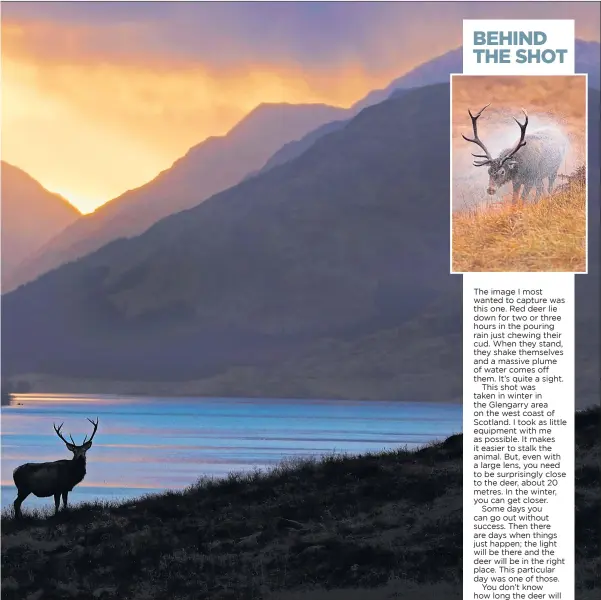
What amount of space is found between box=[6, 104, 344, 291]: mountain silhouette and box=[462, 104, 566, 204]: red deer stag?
2708 mm

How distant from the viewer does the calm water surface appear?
13.4m

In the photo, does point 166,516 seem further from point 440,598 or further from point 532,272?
point 532,272

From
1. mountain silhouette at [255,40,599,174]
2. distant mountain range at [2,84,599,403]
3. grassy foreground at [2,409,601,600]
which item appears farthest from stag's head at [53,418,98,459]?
mountain silhouette at [255,40,599,174]

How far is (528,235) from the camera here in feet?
42.4

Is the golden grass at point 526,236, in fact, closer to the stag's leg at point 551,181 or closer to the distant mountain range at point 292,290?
the stag's leg at point 551,181

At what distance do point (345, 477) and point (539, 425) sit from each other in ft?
8.07

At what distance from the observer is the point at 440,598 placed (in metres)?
11.9

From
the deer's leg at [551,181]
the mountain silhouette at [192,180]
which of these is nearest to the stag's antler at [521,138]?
the deer's leg at [551,181]

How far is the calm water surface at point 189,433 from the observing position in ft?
43.9

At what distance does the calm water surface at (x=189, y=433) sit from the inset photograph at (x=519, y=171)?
7.54 feet

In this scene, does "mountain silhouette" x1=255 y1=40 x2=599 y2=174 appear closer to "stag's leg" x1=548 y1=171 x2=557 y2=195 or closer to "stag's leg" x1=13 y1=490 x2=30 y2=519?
"stag's leg" x1=548 y1=171 x2=557 y2=195

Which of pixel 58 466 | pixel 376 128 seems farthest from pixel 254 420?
pixel 376 128

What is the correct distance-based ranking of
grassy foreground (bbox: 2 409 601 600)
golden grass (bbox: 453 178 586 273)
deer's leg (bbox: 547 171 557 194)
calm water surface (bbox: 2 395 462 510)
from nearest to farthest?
1. grassy foreground (bbox: 2 409 601 600)
2. golden grass (bbox: 453 178 586 273)
3. deer's leg (bbox: 547 171 557 194)
4. calm water surface (bbox: 2 395 462 510)

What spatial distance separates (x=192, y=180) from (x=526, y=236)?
4.81 meters
